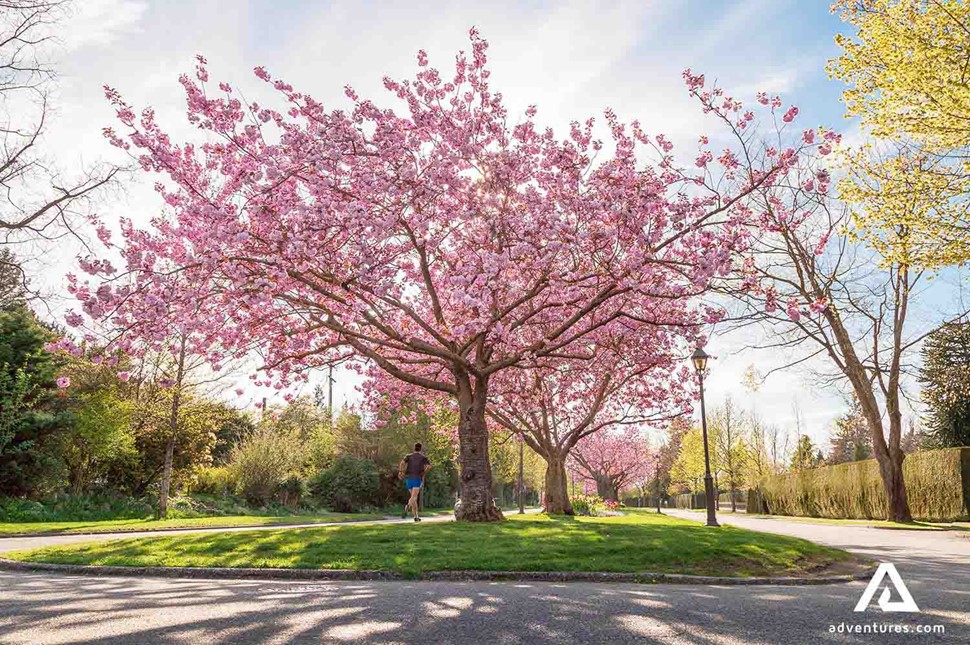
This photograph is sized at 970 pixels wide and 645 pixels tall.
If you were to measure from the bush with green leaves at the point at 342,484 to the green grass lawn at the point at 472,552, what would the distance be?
832 inches

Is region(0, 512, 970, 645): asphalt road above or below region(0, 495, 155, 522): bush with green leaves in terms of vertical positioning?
above

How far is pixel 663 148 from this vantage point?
12992 mm

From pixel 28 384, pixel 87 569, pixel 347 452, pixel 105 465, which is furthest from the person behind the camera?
pixel 347 452

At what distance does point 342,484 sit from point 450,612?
28.5m

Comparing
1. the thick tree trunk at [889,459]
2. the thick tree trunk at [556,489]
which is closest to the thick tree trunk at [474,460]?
the thick tree trunk at [556,489]

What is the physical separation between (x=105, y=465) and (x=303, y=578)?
21.4 m

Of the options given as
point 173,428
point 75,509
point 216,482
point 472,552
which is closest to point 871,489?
point 472,552

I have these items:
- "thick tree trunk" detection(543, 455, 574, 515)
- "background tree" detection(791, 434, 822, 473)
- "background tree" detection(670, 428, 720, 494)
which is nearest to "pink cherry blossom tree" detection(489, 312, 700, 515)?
"thick tree trunk" detection(543, 455, 574, 515)

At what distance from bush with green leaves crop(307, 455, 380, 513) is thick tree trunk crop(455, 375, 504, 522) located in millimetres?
19064

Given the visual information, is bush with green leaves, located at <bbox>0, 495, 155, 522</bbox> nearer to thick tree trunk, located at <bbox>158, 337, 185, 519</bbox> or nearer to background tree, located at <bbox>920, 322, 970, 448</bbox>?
thick tree trunk, located at <bbox>158, 337, 185, 519</bbox>

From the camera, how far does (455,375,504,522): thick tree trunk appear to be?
49.3 feet

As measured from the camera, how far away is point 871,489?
26531mm

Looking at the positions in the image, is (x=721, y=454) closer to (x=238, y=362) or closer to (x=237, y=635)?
(x=238, y=362)

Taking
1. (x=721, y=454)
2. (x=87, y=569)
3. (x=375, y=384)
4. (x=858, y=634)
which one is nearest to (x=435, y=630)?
(x=858, y=634)
